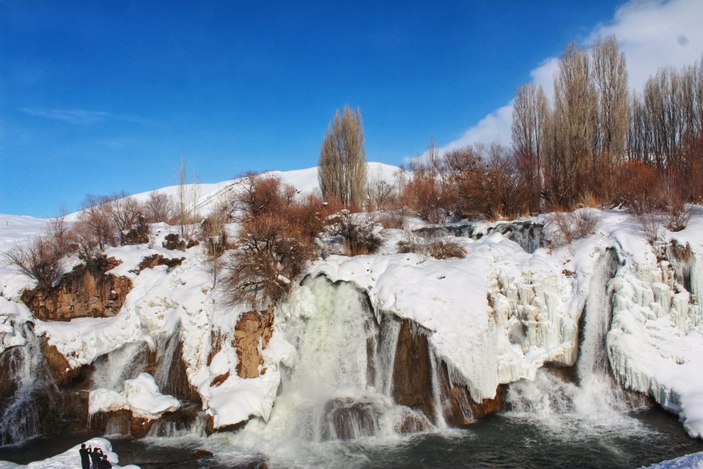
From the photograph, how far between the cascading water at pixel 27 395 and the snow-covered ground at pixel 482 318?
2.13ft

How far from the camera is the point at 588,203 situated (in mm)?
21859

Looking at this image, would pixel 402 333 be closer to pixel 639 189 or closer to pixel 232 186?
pixel 639 189

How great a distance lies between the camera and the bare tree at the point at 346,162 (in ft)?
104

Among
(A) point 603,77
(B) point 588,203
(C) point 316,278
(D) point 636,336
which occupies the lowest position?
(D) point 636,336

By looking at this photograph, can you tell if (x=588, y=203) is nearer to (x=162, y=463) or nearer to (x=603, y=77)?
(x=603, y=77)

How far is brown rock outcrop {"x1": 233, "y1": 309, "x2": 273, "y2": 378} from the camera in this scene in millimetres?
15016

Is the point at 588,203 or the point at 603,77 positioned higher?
the point at 603,77

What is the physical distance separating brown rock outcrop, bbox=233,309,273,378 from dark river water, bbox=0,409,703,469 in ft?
7.97

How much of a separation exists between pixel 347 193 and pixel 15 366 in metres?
21.3

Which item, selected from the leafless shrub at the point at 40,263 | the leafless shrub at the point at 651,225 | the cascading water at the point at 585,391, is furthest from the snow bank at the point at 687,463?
the leafless shrub at the point at 40,263

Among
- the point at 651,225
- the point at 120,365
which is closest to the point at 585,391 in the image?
the point at 651,225

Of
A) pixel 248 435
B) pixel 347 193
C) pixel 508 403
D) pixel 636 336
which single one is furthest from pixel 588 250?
pixel 347 193

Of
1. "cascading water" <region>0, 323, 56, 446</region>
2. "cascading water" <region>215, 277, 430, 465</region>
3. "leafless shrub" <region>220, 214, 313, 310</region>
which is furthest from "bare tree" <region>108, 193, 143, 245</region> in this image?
"cascading water" <region>215, 277, 430, 465</region>

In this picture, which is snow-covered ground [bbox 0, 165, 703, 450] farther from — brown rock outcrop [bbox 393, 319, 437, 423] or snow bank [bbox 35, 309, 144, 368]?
brown rock outcrop [bbox 393, 319, 437, 423]
